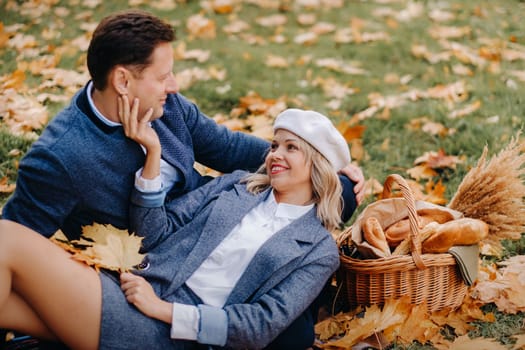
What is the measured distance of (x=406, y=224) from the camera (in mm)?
2645

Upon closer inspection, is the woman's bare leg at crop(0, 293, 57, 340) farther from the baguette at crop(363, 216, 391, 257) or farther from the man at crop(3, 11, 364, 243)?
the baguette at crop(363, 216, 391, 257)

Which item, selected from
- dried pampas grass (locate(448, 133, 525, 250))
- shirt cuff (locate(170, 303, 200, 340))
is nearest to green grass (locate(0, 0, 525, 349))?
dried pampas grass (locate(448, 133, 525, 250))

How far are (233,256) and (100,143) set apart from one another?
674 millimetres

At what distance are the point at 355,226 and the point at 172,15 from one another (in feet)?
13.9

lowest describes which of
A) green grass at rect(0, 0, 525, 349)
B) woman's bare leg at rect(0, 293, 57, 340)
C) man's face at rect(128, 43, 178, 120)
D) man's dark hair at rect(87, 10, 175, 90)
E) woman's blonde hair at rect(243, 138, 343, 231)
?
green grass at rect(0, 0, 525, 349)

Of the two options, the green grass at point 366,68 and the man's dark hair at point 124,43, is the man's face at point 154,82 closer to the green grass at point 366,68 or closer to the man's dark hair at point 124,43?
the man's dark hair at point 124,43

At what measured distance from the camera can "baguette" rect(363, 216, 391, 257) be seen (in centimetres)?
254

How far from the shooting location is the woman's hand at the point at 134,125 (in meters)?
2.26

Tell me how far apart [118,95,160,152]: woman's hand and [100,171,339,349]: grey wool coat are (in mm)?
251

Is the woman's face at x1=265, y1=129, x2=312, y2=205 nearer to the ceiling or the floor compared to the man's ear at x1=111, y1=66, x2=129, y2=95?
nearer to the floor

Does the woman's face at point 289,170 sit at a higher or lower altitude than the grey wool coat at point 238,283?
higher

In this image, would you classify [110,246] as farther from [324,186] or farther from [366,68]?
[366,68]

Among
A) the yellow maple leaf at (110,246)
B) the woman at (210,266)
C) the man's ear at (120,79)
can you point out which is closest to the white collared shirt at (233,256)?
the woman at (210,266)

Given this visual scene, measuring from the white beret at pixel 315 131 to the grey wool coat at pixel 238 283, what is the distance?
0.93ft
